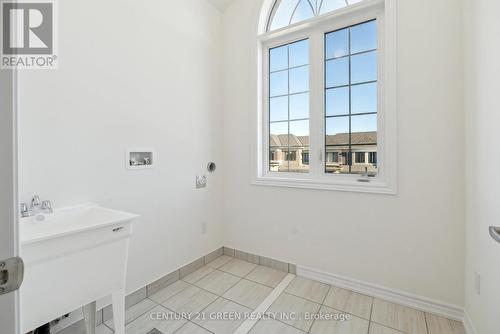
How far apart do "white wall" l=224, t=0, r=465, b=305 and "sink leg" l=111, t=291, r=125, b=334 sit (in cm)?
150

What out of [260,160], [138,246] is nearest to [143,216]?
[138,246]

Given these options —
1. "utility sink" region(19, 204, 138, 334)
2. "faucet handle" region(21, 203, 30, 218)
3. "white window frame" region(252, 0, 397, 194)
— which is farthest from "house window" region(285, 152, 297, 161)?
"faucet handle" region(21, 203, 30, 218)

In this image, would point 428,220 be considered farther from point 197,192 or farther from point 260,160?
point 197,192

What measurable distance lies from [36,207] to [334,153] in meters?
2.22

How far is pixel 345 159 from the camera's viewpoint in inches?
86.9

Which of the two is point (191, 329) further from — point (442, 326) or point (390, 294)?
point (442, 326)

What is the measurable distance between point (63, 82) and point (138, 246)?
1261 millimetres

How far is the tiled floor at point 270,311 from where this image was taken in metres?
1.62

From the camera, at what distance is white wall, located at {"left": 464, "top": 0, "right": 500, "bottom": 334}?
1.20m

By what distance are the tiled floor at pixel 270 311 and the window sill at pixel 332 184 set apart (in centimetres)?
87

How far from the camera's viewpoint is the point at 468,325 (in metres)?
1.56

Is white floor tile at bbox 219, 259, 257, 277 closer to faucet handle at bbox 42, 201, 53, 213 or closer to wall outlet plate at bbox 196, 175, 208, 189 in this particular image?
wall outlet plate at bbox 196, 175, 208, 189

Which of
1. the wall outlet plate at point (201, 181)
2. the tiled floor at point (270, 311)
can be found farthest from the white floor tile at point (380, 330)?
the wall outlet plate at point (201, 181)

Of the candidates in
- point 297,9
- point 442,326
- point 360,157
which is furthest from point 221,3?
point 442,326
